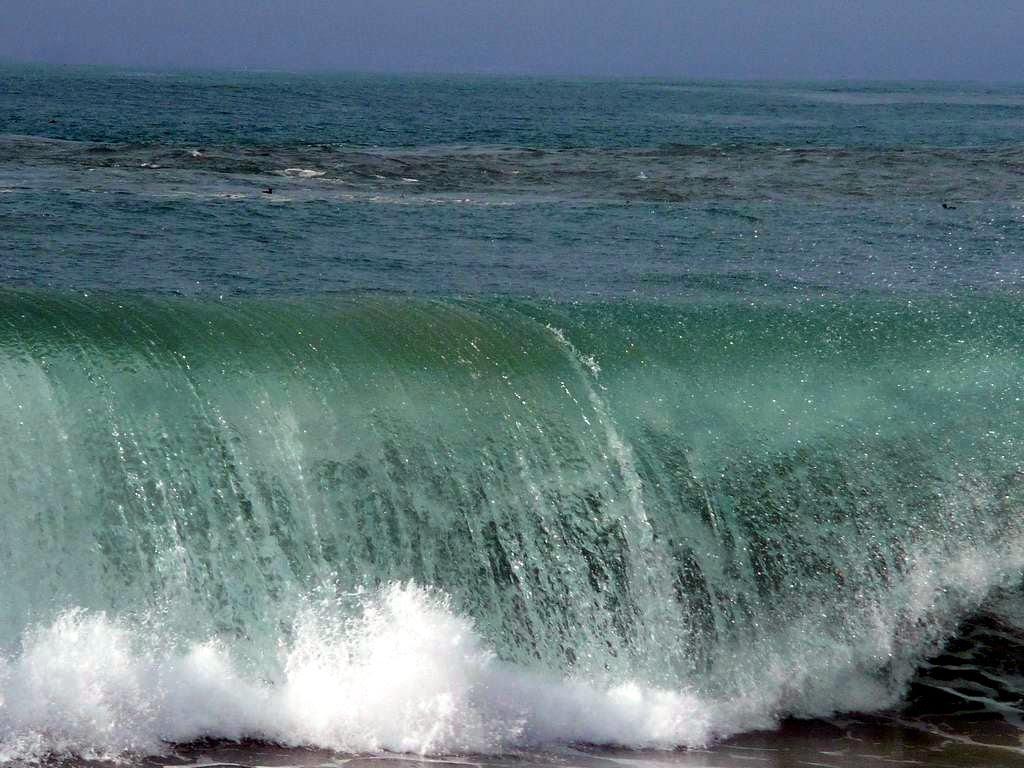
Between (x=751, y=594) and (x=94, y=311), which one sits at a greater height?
(x=94, y=311)

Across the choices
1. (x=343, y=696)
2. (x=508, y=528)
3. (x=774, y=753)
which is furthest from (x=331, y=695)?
(x=774, y=753)

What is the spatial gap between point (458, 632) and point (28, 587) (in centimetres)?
258

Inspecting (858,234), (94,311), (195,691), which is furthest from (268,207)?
(195,691)

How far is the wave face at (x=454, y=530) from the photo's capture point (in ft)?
27.2

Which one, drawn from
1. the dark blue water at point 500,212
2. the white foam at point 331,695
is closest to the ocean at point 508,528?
the white foam at point 331,695

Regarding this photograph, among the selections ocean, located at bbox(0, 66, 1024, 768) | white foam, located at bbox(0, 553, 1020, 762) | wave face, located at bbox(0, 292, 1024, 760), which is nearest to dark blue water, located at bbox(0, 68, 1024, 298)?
ocean, located at bbox(0, 66, 1024, 768)

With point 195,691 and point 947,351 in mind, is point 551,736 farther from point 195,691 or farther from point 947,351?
point 947,351

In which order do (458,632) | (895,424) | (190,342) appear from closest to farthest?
(458,632)
(190,342)
(895,424)

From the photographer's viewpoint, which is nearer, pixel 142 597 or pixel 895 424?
pixel 142 597

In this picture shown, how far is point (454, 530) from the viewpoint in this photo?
9203 millimetres

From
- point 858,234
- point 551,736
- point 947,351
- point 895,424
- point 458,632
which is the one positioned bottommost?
point 551,736

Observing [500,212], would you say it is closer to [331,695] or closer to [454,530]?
[454,530]

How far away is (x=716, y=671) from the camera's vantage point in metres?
9.04

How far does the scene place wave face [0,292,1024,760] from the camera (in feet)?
27.2
